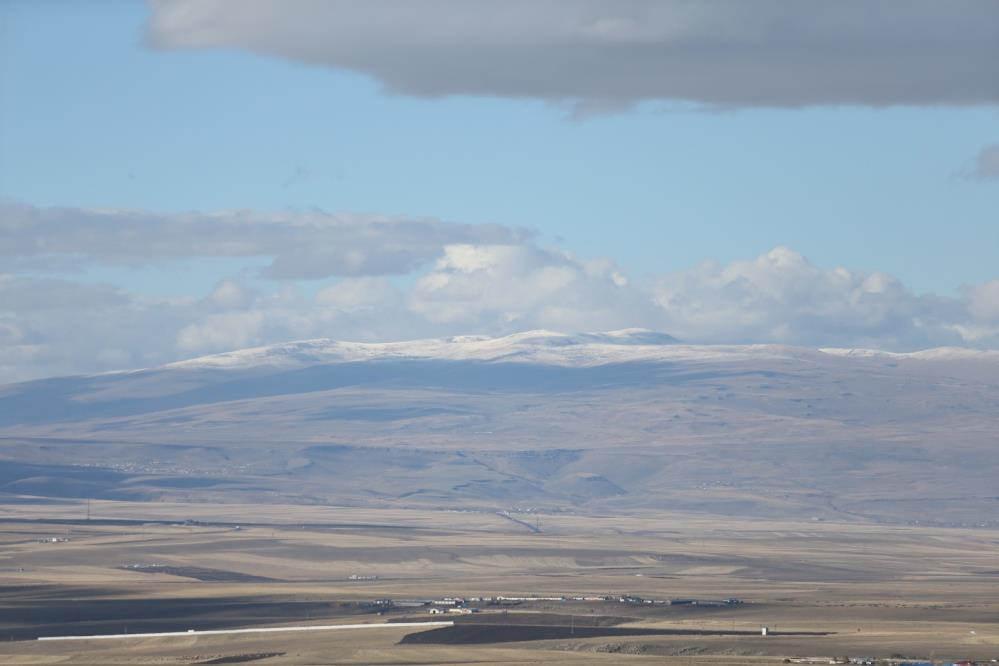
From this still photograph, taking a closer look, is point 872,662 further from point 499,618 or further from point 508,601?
point 508,601

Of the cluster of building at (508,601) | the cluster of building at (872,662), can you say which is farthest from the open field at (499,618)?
the cluster of building at (872,662)

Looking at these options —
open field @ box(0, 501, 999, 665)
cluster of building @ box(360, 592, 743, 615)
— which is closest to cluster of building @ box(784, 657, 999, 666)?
open field @ box(0, 501, 999, 665)

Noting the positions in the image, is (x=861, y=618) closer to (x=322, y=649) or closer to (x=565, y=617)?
(x=565, y=617)

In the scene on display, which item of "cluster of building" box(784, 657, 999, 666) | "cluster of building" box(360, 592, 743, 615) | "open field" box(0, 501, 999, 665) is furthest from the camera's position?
"cluster of building" box(360, 592, 743, 615)

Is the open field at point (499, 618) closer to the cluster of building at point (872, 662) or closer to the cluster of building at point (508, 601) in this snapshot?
the cluster of building at point (508, 601)

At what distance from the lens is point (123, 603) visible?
15200 cm

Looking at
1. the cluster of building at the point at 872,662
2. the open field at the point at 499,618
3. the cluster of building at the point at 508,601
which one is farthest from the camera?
the cluster of building at the point at 508,601

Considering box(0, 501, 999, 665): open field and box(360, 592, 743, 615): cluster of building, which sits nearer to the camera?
box(0, 501, 999, 665): open field

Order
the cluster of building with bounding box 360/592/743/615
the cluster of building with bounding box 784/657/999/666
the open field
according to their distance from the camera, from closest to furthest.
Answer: the cluster of building with bounding box 784/657/999/666, the open field, the cluster of building with bounding box 360/592/743/615

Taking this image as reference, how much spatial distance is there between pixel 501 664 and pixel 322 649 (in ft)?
53.8

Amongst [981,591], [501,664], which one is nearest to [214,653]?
[501,664]

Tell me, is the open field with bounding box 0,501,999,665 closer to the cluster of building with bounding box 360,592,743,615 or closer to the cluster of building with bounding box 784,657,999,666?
the cluster of building with bounding box 360,592,743,615

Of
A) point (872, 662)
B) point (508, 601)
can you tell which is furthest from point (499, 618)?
point (872, 662)

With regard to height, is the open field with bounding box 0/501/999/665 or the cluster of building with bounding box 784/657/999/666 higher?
the open field with bounding box 0/501/999/665
